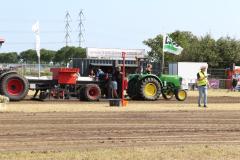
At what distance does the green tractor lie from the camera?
2584 cm

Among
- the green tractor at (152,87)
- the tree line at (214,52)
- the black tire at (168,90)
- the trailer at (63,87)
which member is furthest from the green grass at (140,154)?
the tree line at (214,52)

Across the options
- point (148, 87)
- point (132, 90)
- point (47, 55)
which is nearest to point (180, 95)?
point (148, 87)

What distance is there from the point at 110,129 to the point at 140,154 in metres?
3.78

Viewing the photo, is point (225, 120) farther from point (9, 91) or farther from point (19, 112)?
point (9, 91)

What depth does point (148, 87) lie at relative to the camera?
25953mm

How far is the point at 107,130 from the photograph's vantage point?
13016mm

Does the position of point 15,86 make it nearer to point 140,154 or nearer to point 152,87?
point 152,87

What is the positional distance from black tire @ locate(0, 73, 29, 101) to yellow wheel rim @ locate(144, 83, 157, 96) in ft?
18.0

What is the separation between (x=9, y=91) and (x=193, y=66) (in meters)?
27.0

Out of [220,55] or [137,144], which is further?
[220,55]

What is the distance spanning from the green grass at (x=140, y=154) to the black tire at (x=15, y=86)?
13.7 meters

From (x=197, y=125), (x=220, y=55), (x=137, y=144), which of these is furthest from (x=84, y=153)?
(x=220, y=55)

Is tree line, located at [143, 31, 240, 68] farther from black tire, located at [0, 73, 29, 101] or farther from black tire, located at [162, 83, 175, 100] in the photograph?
black tire, located at [0, 73, 29, 101]

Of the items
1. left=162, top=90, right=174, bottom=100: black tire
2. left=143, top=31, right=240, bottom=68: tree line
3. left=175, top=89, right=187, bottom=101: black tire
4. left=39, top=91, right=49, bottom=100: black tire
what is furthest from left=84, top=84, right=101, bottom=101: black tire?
left=143, top=31, right=240, bottom=68: tree line
